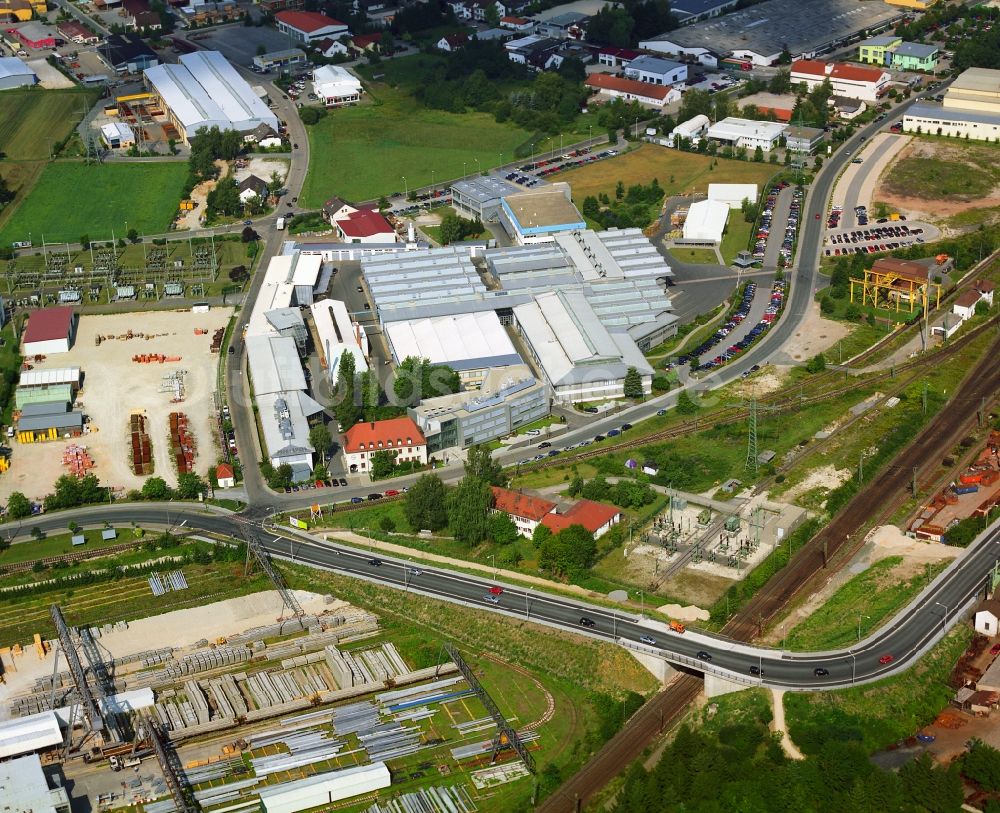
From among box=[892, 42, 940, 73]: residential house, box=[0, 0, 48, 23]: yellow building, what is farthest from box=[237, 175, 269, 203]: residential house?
box=[892, 42, 940, 73]: residential house

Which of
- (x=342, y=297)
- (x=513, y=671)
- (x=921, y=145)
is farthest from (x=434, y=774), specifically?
(x=921, y=145)

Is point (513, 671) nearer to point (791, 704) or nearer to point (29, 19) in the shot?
point (791, 704)

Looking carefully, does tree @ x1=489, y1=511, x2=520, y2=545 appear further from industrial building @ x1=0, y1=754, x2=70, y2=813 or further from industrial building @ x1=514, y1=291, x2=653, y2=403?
industrial building @ x1=0, y1=754, x2=70, y2=813

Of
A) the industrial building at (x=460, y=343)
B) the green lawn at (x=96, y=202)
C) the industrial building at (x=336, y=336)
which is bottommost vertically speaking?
the industrial building at (x=460, y=343)

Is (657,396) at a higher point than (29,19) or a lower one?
lower

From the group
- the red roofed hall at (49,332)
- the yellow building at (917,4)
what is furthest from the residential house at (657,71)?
the red roofed hall at (49,332)

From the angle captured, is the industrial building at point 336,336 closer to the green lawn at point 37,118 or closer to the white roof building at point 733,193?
the white roof building at point 733,193
